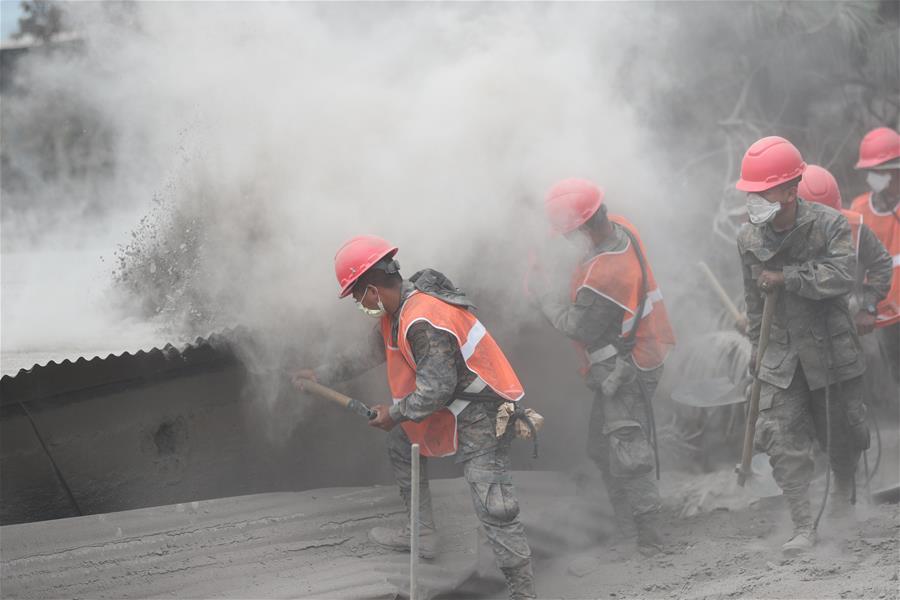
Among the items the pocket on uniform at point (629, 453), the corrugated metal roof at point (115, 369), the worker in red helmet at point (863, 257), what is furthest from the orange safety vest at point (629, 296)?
the corrugated metal roof at point (115, 369)

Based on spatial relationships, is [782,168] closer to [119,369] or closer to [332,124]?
[332,124]

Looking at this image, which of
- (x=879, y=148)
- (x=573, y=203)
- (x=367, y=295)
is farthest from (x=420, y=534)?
(x=879, y=148)

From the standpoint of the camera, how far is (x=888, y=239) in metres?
6.16

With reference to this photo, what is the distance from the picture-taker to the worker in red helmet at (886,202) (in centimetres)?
612

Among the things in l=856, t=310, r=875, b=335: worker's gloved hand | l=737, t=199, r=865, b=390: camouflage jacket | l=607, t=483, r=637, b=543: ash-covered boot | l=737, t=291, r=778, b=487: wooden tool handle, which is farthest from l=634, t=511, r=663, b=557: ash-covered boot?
l=856, t=310, r=875, b=335: worker's gloved hand

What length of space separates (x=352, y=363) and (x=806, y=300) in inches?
95.8

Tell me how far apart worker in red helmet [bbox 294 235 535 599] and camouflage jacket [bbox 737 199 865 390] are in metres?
1.47

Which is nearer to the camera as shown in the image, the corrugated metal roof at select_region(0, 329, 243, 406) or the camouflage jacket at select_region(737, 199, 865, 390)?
the corrugated metal roof at select_region(0, 329, 243, 406)

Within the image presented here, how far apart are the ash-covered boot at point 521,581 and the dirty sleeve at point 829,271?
75.6 inches

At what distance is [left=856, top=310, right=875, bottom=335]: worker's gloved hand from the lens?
213 inches

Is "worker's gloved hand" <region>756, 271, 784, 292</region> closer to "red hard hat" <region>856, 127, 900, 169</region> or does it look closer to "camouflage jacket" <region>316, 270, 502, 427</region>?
"camouflage jacket" <region>316, 270, 502, 427</region>

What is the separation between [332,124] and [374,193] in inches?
20.7

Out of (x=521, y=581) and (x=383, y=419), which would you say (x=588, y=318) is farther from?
(x=521, y=581)

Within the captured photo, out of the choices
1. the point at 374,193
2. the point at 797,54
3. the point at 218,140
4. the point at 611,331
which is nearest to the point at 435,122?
the point at 374,193
